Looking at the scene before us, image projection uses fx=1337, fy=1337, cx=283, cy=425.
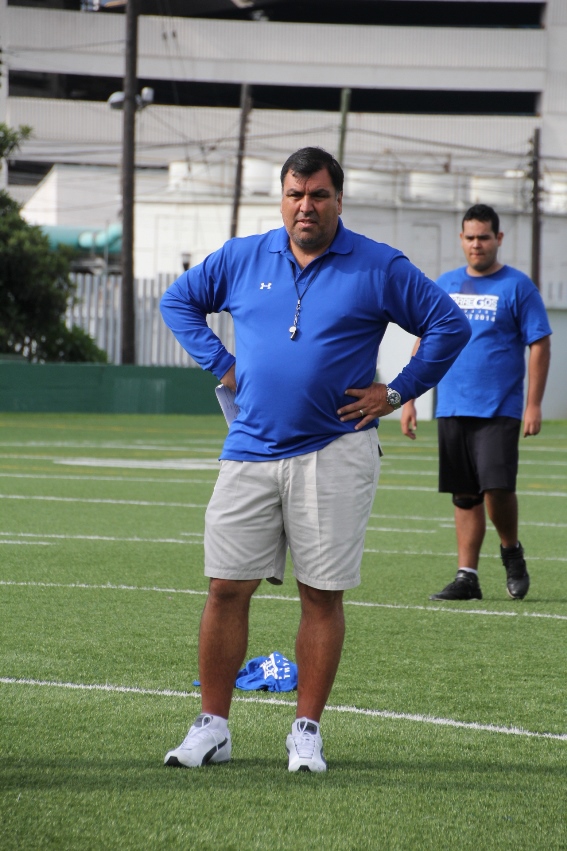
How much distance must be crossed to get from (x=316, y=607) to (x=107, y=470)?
37.5 ft

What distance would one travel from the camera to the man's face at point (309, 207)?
4332 millimetres

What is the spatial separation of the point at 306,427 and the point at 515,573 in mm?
3910

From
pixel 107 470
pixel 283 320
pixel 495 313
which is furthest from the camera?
pixel 107 470

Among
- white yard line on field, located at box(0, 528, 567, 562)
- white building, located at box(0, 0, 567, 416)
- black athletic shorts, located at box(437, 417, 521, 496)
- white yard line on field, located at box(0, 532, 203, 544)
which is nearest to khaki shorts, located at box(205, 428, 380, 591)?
black athletic shorts, located at box(437, 417, 521, 496)

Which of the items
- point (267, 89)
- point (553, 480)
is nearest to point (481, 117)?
point (267, 89)

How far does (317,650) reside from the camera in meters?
4.44

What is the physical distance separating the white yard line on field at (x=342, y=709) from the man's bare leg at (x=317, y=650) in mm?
659

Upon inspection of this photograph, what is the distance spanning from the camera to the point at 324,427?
437 cm

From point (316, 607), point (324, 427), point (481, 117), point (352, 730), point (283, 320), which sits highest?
point (481, 117)

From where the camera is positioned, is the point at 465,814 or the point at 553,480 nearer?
the point at 465,814

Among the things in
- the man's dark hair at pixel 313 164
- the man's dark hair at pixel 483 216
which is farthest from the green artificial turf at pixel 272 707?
the man's dark hair at pixel 483 216

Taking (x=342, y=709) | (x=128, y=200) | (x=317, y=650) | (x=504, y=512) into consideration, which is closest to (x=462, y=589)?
(x=504, y=512)

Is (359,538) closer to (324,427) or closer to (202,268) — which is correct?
(324,427)

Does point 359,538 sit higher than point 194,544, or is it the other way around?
point 359,538
